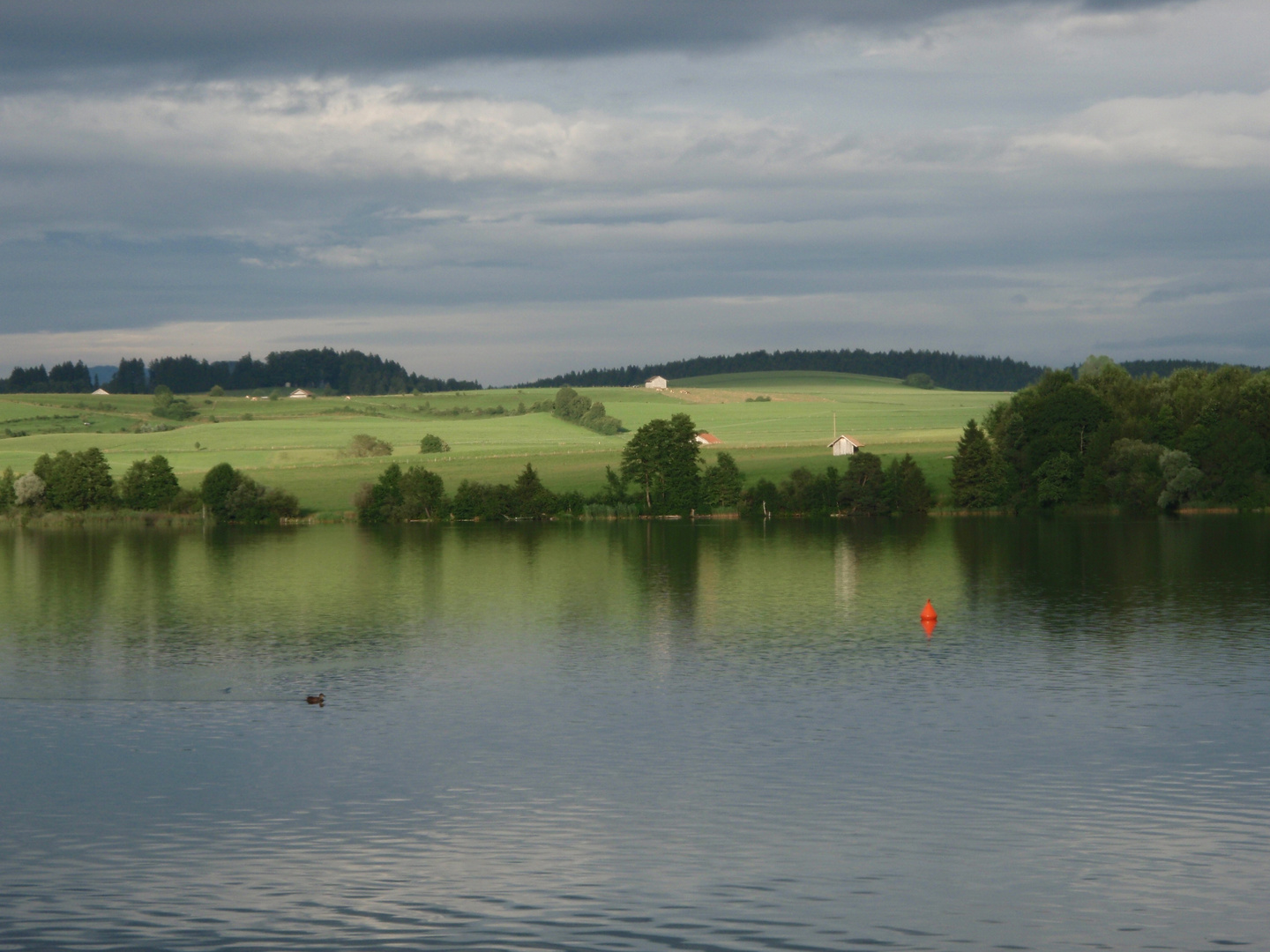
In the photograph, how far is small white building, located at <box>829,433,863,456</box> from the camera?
167 m

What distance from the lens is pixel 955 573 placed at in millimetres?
74938

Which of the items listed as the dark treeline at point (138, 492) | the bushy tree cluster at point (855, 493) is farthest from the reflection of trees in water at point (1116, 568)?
the dark treeline at point (138, 492)

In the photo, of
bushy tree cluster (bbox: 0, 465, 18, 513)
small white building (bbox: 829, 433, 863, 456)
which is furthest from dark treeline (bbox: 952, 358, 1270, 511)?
bushy tree cluster (bbox: 0, 465, 18, 513)

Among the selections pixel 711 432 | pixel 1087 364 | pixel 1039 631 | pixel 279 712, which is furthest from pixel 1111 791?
pixel 711 432

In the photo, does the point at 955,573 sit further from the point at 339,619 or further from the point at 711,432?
the point at 711,432

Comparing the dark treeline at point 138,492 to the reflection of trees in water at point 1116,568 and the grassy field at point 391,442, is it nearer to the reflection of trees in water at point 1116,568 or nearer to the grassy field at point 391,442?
the grassy field at point 391,442

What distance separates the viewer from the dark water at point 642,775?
19406mm

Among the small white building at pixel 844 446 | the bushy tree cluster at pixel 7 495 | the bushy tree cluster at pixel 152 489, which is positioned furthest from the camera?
the small white building at pixel 844 446

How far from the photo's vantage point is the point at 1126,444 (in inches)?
5477

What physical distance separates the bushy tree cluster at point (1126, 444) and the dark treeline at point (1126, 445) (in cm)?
10

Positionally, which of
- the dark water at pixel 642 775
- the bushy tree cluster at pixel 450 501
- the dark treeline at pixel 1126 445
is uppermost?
the dark treeline at pixel 1126 445

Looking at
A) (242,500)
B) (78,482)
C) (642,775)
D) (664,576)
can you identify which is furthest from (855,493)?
(642,775)

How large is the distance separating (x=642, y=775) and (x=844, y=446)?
469ft

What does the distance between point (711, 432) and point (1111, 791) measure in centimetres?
17014
